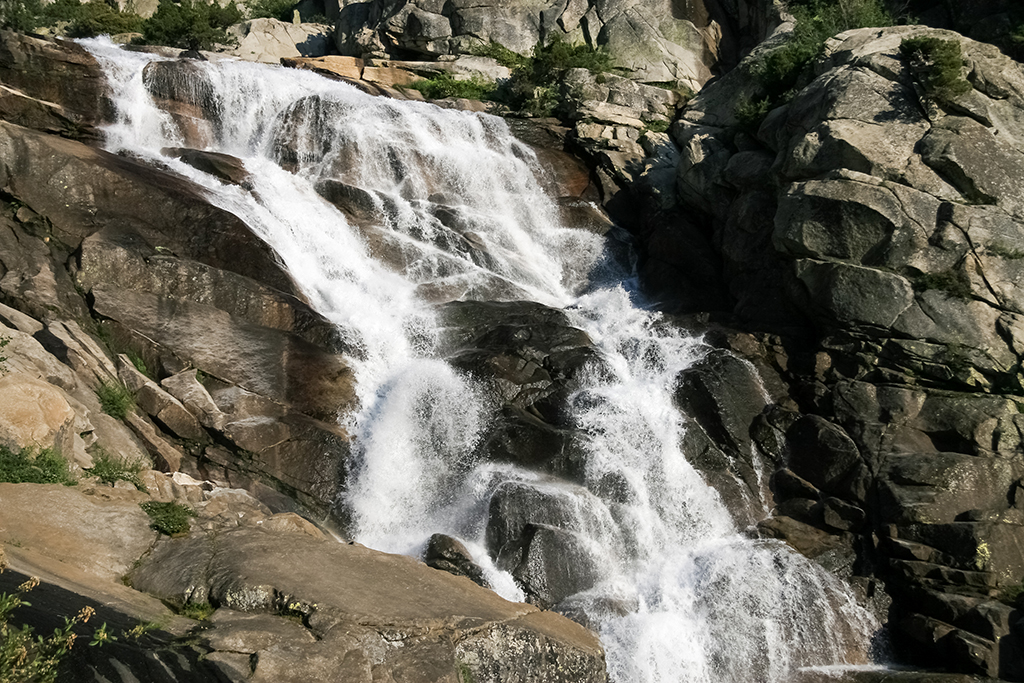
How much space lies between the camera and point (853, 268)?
1536 centimetres

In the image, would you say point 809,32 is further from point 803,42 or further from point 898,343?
point 898,343

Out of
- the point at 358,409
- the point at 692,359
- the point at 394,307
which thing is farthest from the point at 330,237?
the point at 692,359

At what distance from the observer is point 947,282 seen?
48.5 ft

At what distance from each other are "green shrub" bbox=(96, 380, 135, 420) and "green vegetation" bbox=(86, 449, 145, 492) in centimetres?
138

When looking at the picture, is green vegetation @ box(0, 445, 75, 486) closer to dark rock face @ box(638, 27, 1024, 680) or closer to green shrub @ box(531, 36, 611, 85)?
dark rock face @ box(638, 27, 1024, 680)

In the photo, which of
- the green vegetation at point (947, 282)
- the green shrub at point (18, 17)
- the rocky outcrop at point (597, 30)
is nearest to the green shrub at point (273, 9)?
the green shrub at point (18, 17)

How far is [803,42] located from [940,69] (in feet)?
21.1

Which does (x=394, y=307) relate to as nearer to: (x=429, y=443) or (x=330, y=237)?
(x=330, y=237)

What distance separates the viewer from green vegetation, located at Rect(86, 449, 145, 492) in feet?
31.6

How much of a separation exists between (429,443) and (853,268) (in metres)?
8.58

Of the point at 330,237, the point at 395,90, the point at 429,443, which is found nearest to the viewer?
the point at 429,443

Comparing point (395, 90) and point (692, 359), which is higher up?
point (395, 90)

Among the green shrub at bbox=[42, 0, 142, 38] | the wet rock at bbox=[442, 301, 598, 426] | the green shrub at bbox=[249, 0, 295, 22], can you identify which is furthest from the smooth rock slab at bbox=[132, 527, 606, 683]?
the green shrub at bbox=[249, 0, 295, 22]

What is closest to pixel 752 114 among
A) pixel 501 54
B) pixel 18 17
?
pixel 501 54
